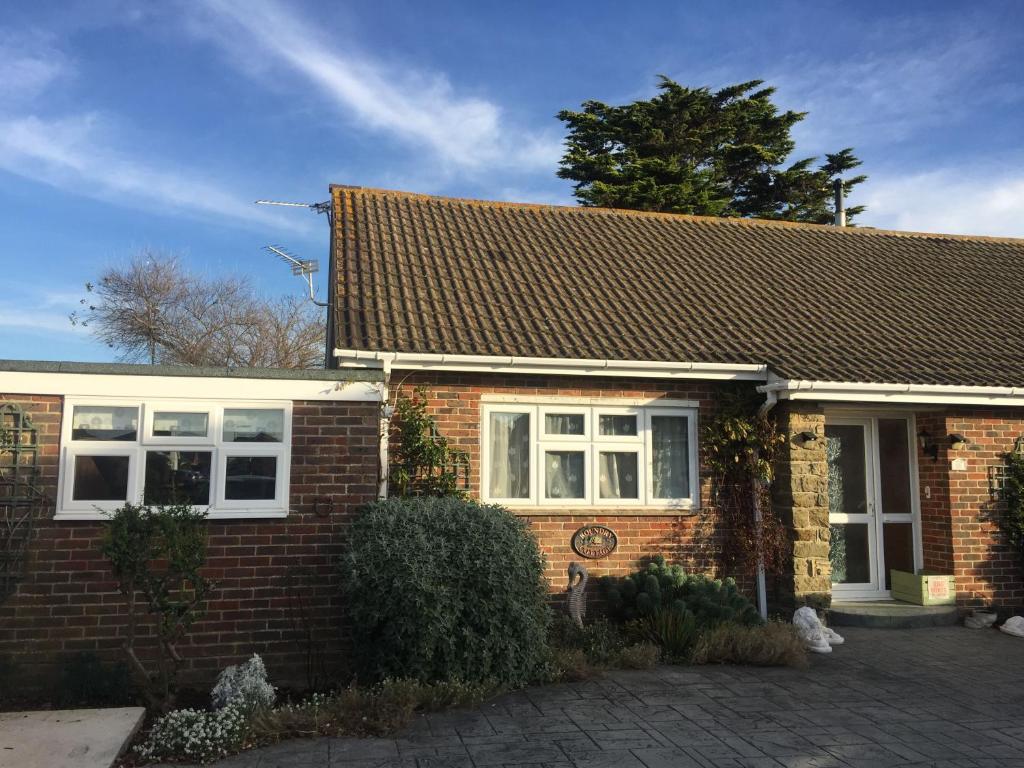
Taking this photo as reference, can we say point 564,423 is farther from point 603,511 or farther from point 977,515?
point 977,515

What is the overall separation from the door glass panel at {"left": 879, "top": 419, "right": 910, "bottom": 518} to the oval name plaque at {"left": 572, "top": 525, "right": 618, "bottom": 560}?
12.7 feet

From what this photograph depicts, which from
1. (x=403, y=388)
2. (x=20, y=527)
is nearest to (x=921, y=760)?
(x=403, y=388)

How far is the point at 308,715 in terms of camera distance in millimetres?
5406

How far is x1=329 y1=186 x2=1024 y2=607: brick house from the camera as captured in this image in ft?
27.8

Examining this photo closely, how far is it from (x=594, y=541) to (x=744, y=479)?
6.04 ft

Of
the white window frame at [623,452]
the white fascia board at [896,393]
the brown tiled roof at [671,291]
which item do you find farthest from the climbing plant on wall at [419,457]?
the white fascia board at [896,393]

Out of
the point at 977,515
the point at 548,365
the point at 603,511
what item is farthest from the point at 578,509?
the point at 977,515

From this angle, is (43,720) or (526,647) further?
(526,647)

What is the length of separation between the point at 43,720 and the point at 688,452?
640 centimetres

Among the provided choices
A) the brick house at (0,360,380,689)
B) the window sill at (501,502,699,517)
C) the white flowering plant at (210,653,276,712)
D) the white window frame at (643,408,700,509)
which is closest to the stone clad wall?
the white window frame at (643,408,700,509)

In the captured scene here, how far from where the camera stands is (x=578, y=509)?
336 inches

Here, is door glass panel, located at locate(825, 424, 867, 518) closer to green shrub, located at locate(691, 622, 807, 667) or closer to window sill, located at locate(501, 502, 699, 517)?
window sill, located at locate(501, 502, 699, 517)

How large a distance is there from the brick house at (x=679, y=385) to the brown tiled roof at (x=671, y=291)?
42 millimetres

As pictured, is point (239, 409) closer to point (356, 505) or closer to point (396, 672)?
point (356, 505)
